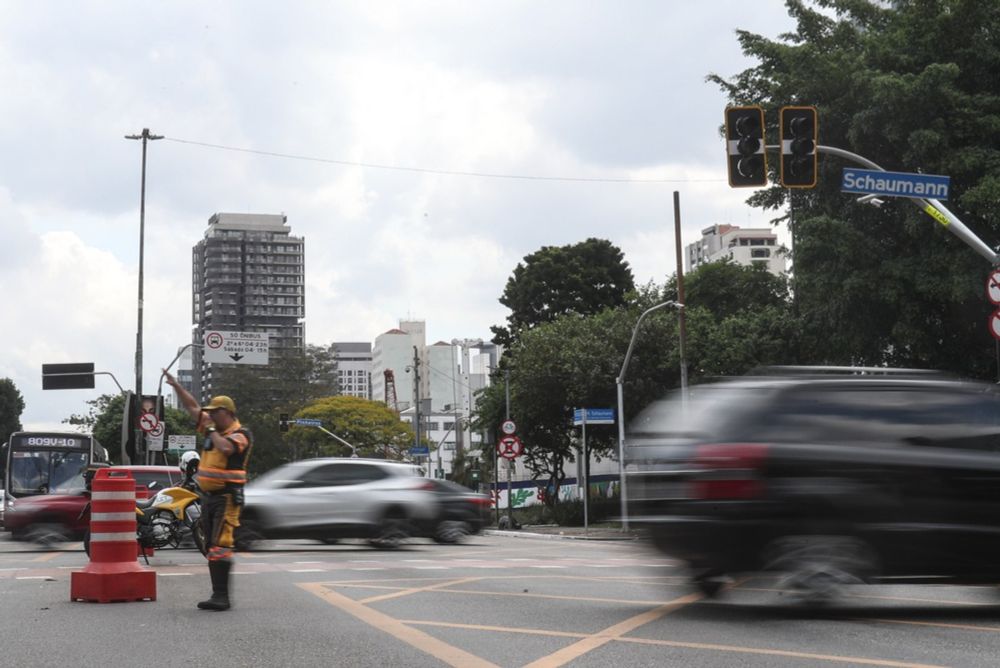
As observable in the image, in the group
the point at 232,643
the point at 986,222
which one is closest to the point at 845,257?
the point at 986,222

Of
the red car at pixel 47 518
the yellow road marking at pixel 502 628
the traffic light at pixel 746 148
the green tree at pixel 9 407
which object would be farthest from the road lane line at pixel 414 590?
the green tree at pixel 9 407

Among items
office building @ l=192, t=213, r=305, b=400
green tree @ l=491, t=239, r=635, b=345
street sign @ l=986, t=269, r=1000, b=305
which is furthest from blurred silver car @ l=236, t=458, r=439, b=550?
office building @ l=192, t=213, r=305, b=400

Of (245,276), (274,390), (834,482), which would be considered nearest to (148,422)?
(834,482)

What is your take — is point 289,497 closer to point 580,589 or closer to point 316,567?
point 316,567

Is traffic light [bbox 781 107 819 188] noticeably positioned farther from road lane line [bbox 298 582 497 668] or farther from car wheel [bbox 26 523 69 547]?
car wheel [bbox 26 523 69 547]

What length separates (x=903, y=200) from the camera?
3347 centimetres

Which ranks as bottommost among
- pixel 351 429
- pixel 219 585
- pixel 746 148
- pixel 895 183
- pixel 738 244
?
pixel 219 585

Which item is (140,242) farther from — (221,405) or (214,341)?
(221,405)

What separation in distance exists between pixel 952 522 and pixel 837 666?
2.65 meters

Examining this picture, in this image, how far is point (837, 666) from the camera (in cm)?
665

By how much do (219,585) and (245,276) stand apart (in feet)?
615

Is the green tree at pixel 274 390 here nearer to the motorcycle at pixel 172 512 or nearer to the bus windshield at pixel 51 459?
the bus windshield at pixel 51 459

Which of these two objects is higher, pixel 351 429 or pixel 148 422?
pixel 351 429

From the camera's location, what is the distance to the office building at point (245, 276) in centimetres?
19325
